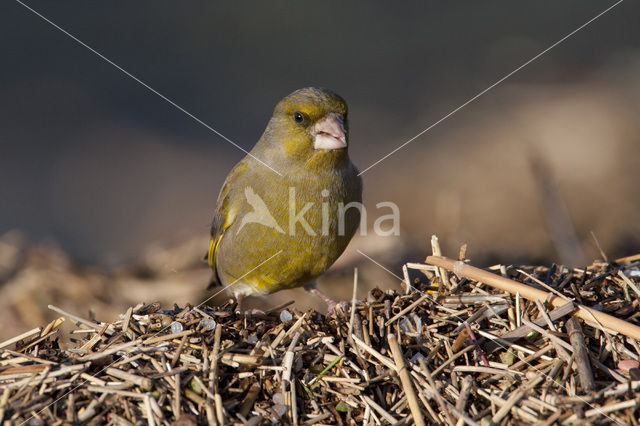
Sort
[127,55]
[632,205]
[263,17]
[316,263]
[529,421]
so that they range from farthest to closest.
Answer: [263,17] < [127,55] < [632,205] < [316,263] < [529,421]

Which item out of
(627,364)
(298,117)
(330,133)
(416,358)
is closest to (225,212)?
(298,117)

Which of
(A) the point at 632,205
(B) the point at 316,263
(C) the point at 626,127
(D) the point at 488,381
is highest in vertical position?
(C) the point at 626,127

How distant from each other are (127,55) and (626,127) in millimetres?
6685

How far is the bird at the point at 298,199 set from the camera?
14.3ft

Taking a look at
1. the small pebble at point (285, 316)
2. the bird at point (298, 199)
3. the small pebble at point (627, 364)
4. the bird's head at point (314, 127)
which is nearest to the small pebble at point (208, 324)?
the small pebble at point (285, 316)

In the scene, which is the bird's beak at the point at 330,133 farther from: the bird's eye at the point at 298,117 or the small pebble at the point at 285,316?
the small pebble at the point at 285,316

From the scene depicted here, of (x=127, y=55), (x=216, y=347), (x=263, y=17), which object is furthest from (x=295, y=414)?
(x=263, y=17)

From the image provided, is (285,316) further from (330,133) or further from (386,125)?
(386,125)

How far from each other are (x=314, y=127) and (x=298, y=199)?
518 mm

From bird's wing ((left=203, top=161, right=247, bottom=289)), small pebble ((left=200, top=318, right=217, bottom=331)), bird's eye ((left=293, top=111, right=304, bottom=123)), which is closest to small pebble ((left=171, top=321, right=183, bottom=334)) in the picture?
small pebble ((left=200, top=318, right=217, bottom=331))

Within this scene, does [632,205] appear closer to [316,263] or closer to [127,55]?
[316,263]

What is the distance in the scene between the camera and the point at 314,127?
4406mm

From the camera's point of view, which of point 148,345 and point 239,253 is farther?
point 239,253

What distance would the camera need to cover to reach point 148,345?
3115mm
